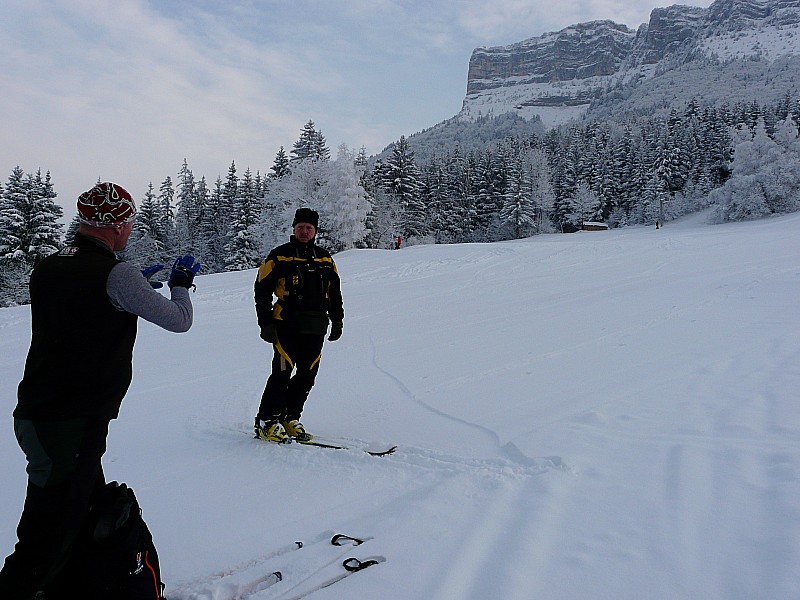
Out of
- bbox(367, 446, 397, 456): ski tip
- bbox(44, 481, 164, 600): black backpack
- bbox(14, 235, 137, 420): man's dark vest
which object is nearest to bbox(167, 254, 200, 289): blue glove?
bbox(14, 235, 137, 420): man's dark vest

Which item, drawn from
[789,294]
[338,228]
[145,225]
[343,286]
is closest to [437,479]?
[789,294]

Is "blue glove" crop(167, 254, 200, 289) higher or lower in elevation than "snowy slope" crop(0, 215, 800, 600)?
higher

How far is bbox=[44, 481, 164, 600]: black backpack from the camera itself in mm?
2150

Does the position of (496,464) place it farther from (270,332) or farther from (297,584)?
(270,332)

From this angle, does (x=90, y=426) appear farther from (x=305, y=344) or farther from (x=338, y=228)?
(x=338, y=228)

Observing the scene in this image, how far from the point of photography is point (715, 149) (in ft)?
182

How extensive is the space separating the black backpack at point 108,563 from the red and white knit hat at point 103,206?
1294 millimetres

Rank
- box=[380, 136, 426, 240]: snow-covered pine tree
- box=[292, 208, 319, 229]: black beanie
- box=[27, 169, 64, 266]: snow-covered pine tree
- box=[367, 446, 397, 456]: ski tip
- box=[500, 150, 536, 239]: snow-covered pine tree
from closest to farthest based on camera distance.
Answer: box=[367, 446, 397, 456]: ski tip, box=[292, 208, 319, 229]: black beanie, box=[27, 169, 64, 266]: snow-covered pine tree, box=[380, 136, 426, 240]: snow-covered pine tree, box=[500, 150, 536, 239]: snow-covered pine tree

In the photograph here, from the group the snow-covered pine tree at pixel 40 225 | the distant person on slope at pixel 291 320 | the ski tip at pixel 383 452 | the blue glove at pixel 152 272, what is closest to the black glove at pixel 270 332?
the distant person on slope at pixel 291 320

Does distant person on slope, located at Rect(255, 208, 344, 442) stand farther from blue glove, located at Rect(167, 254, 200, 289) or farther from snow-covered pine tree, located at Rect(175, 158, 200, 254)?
snow-covered pine tree, located at Rect(175, 158, 200, 254)

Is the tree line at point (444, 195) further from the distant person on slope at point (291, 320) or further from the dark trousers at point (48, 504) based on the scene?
the dark trousers at point (48, 504)

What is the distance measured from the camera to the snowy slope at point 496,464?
249 centimetres

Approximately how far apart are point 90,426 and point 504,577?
2.08 metres

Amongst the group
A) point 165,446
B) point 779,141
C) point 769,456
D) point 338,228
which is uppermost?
point 779,141
